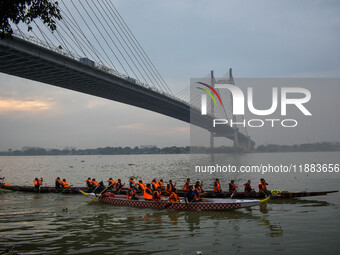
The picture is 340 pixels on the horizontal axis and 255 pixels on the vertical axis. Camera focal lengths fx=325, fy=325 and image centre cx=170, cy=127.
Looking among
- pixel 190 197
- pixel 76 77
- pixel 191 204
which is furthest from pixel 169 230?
pixel 76 77

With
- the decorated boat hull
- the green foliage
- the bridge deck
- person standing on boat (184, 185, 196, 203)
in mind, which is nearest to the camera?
the green foliage

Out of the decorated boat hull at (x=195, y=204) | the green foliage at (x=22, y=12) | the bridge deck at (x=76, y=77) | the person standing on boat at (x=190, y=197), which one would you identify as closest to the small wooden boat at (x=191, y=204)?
the decorated boat hull at (x=195, y=204)

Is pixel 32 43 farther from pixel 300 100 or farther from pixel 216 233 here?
pixel 216 233

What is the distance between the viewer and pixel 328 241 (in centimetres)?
990

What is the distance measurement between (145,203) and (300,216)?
6.91 metres

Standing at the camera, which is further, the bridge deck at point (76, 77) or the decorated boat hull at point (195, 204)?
the bridge deck at point (76, 77)

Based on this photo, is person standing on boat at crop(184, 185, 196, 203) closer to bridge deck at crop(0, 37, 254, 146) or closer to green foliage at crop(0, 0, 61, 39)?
green foliage at crop(0, 0, 61, 39)

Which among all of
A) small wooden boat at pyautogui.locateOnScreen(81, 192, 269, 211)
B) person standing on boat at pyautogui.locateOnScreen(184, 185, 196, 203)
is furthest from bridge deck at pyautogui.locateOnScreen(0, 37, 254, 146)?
person standing on boat at pyautogui.locateOnScreen(184, 185, 196, 203)

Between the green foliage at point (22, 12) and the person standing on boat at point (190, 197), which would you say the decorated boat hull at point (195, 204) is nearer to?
the person standing on boat at point (190, 197)

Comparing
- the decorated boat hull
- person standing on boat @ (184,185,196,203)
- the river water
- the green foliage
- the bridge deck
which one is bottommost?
the river water

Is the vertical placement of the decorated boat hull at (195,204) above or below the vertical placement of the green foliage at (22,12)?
below

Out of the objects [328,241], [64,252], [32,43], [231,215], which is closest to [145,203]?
[231,215]

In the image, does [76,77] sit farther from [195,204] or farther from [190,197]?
[195,204]

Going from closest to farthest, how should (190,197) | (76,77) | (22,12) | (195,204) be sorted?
1. (22,12)
2. (195,204)
3. (190,197)
4. (76,77)
